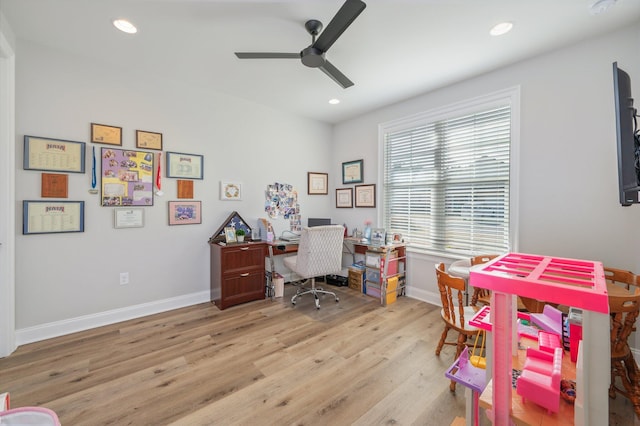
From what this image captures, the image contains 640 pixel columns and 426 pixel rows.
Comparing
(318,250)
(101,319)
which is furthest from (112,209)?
(318,250)

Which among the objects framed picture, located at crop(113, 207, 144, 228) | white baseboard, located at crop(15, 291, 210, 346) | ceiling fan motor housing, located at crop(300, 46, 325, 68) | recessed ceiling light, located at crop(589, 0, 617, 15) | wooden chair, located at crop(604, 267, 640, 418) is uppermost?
recessed ceiling light, located at crop(589, 0, 617, 15)

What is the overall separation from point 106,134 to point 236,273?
6.56 feet

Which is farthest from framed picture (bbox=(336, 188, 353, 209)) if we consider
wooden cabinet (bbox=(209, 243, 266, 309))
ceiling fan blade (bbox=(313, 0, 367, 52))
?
ceiling fan blade (bbox=(313, 0, 367, 52))

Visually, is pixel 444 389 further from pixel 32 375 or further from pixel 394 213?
pixel 32 375

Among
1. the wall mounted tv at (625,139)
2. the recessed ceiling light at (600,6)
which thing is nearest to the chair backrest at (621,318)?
the wall mounted tv at (625,139)

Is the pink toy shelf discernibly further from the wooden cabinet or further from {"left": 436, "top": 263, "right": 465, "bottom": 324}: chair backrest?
the wooden cabinet

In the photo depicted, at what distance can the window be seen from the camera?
2828 mm

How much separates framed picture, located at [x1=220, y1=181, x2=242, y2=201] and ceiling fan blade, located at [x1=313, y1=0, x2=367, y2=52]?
2.15m

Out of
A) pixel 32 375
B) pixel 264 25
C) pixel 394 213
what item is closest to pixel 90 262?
pixel 32 375

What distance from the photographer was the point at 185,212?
323 centimetres

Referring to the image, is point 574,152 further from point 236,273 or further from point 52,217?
point 52,217

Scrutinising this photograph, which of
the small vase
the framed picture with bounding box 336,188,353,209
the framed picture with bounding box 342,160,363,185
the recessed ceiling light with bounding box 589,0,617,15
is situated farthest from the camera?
the framed picture with bounding box 336,188,353,209

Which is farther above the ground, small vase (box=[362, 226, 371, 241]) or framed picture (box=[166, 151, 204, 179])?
framed picture (box=[166, 151, 204, 179])

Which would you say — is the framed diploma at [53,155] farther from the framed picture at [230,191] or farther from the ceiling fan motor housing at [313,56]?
the ceiling fan motor housing at [313,56]
